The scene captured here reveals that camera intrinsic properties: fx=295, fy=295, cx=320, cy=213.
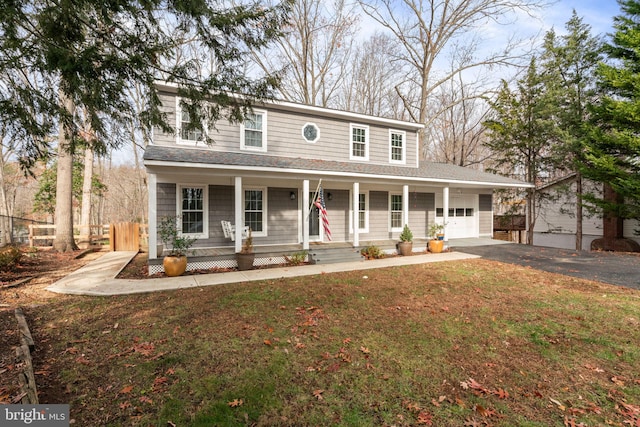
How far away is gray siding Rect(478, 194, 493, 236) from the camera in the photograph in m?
15.2

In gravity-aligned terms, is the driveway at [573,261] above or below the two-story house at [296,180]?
below

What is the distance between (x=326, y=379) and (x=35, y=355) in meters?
3.64

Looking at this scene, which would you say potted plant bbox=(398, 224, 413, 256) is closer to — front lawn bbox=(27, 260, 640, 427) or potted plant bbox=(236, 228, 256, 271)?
Result: front lawn bbox=(27, 260, 640, 427)

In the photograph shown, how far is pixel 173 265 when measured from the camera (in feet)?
25.7

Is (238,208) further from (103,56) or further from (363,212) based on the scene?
(363,212)

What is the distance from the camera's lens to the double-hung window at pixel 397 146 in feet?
43.1

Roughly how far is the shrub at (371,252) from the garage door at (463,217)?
18.7 feet

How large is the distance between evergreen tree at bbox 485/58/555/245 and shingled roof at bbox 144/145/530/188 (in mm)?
2365

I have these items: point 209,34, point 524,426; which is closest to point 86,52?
point 209,34

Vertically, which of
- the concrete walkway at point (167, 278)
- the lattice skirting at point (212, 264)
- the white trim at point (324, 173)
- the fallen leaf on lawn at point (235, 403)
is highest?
the white trim at point (324, 173)

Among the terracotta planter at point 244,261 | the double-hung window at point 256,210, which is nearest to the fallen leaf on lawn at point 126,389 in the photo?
the terracotta planter at point 244,261

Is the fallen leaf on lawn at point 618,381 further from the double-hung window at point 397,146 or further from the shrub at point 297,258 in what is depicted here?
the double-hung window at point 397,146

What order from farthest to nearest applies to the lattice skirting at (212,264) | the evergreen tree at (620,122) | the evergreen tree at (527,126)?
the evergreen tree at (527,126) → the evergreen tree at (620,122) → the lattice skirting at (212,264)

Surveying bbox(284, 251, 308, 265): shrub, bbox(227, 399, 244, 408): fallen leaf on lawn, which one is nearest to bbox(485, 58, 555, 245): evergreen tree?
bbox(284, 251, 308, 265): shrub
